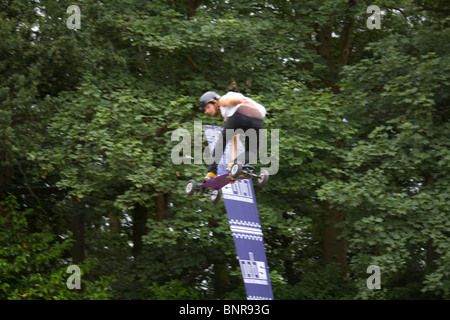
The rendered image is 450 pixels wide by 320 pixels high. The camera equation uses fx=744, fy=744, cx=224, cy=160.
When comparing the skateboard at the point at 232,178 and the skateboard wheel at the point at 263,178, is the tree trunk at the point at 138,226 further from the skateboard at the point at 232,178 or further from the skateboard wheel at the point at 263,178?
the skateboard wheel at the point at 263,178

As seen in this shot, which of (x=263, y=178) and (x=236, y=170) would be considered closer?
(x=236, y=170)

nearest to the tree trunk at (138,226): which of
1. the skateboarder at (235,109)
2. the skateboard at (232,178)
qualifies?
the skateboard at (232,178)

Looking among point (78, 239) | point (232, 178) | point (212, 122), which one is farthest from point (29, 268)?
point (232, 178)

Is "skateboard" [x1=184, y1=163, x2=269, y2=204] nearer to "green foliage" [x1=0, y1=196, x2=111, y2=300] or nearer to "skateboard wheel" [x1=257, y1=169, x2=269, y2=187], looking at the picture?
"skateboard wheel" [x1=257, y1=169, x2=269, y2=187]

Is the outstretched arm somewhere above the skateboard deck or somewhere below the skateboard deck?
above

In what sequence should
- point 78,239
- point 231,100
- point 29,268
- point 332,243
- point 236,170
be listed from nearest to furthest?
point 231,100
point 236,170
point 29,268
point 332,243
point 78,239

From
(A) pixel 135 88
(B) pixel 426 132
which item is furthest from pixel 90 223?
(B) pixel 426 132

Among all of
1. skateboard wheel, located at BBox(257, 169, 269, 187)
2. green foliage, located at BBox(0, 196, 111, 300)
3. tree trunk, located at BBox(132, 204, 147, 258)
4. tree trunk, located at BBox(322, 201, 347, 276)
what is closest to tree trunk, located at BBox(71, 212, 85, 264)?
tree trunk, located at BBox(132, 204, 147, 258)

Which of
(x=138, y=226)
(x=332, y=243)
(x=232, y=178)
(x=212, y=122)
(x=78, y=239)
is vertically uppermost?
(x=212, y=122)

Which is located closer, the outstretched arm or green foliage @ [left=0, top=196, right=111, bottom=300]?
the outstretched arm

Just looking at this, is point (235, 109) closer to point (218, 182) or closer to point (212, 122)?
point (218, 182)

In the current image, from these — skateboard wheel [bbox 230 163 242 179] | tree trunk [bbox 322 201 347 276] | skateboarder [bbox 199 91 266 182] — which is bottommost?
skateboard wheel [bbox 230 163 242 179]

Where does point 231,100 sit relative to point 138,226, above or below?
below

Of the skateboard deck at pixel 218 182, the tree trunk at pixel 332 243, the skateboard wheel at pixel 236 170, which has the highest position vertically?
the tree trunk at pixel 332 243
